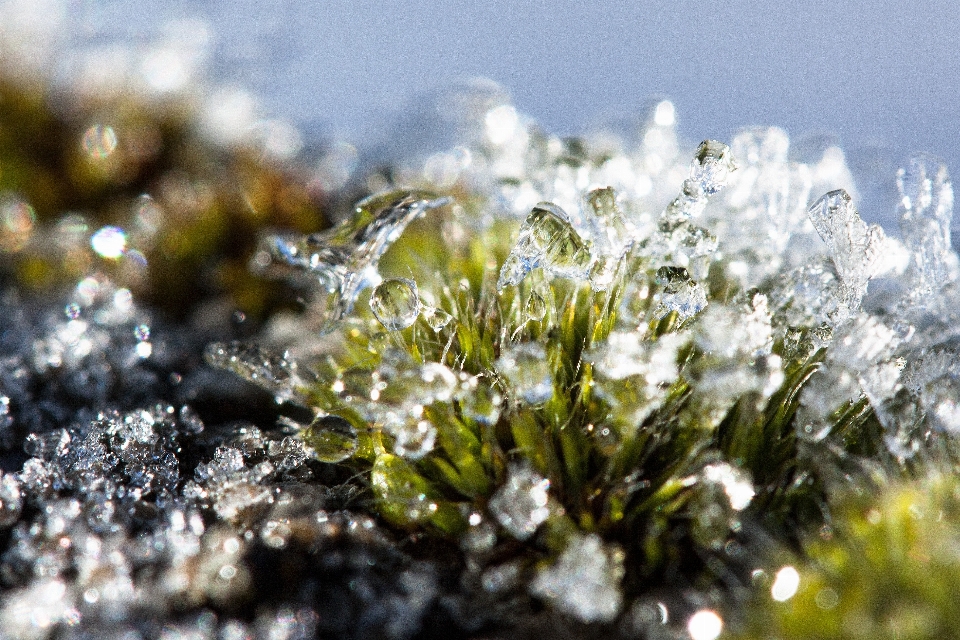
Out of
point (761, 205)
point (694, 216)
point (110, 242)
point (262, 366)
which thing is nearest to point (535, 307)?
point (694, 216)

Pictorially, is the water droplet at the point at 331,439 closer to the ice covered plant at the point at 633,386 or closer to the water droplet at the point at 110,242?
the ice covered plant at the point at 633,386


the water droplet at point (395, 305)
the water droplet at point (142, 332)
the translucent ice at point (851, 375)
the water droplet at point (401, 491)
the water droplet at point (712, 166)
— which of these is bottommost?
the water droplet at point (142, 332)

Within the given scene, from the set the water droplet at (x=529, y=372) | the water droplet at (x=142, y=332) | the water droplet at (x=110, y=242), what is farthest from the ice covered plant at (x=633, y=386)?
the water droplet at (x=110, y=242)

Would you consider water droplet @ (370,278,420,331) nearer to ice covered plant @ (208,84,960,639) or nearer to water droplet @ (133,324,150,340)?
ice covered plant @ (208,84,960,639)

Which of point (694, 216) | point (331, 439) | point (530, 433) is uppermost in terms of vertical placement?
point (694, 216)

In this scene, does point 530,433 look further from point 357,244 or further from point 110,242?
point 110,242

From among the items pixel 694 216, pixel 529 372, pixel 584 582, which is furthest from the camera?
pixel 694 216
